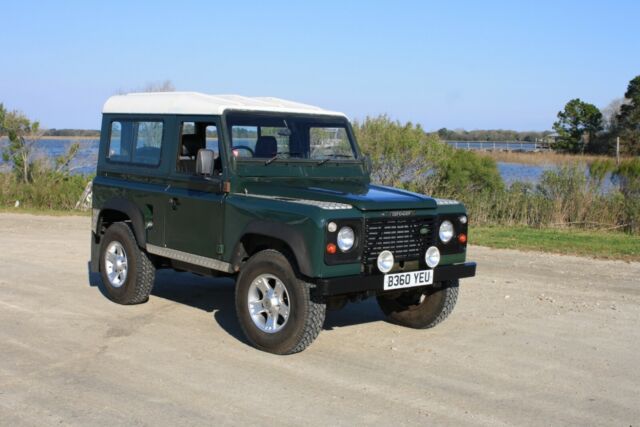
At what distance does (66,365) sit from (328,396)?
7.10 ft

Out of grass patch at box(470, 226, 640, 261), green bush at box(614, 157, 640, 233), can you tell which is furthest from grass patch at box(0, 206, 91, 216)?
green bush at box(614, 157, 640, 233)

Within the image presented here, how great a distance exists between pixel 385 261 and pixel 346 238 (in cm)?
42

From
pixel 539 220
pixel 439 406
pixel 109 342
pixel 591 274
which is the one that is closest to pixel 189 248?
pixel 109 342

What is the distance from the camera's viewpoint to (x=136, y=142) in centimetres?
855

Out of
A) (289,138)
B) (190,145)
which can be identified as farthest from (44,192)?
(289,138)

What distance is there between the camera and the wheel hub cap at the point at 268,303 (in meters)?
6.66

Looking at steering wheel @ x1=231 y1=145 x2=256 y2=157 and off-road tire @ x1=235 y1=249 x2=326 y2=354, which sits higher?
steering wheel @ x1=231 y1=145 x2=256 y2=157

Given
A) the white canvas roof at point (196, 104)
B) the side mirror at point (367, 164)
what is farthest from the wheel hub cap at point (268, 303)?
the side mirror at point (367, 164)

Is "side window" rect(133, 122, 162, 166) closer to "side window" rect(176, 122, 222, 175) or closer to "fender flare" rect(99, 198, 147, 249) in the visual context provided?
"side window" rect(176, 122, 222, 175)

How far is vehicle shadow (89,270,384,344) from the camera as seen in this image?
8.02m

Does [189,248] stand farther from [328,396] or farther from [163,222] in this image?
[328,396]

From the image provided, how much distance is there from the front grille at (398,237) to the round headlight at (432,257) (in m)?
0.05

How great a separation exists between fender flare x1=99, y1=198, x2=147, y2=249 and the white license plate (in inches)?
113

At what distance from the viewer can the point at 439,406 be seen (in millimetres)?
5480
